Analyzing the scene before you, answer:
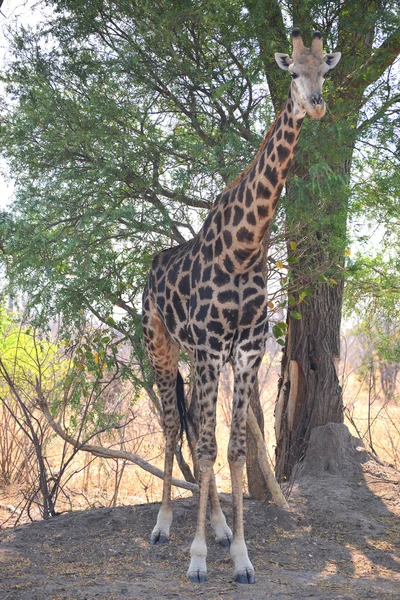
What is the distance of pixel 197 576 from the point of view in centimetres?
496

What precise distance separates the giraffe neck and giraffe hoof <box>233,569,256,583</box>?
2.16 meters

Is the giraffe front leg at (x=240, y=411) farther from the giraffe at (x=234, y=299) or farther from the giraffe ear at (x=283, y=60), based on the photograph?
the giraffe ear at (x=283, y=60)

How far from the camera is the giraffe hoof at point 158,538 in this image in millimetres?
5777

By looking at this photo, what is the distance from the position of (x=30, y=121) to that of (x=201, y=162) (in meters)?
1.67

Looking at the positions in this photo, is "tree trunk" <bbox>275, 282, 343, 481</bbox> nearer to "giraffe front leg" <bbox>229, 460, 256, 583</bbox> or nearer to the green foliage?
the green foliage

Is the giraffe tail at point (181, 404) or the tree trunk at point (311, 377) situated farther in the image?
the tree trunk at point (311, 377)

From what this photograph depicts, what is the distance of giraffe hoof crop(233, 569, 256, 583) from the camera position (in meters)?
4.91

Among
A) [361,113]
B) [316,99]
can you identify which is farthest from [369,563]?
[361,113]

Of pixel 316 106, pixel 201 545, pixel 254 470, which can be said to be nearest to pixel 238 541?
pixel 201 545

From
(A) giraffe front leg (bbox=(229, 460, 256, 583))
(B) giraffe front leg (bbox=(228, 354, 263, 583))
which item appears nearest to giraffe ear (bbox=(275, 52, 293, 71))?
(B) giraffe front leg (bbox=(228, 354, 263, 583))

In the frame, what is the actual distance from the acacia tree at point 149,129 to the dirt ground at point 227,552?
75.1 inches

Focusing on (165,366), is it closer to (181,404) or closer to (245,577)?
(181,404)

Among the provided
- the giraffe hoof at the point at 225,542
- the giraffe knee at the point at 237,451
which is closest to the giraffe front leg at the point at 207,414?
the giraffe knee at the point at 237,451

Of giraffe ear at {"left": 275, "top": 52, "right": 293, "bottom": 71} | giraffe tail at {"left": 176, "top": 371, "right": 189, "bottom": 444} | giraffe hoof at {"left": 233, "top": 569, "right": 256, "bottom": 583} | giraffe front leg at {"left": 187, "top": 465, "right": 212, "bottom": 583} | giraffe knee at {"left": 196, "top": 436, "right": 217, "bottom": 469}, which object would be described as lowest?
giraffe hoof at {"left": 233, "top": 569, "right": 256, "bottom": 583}
